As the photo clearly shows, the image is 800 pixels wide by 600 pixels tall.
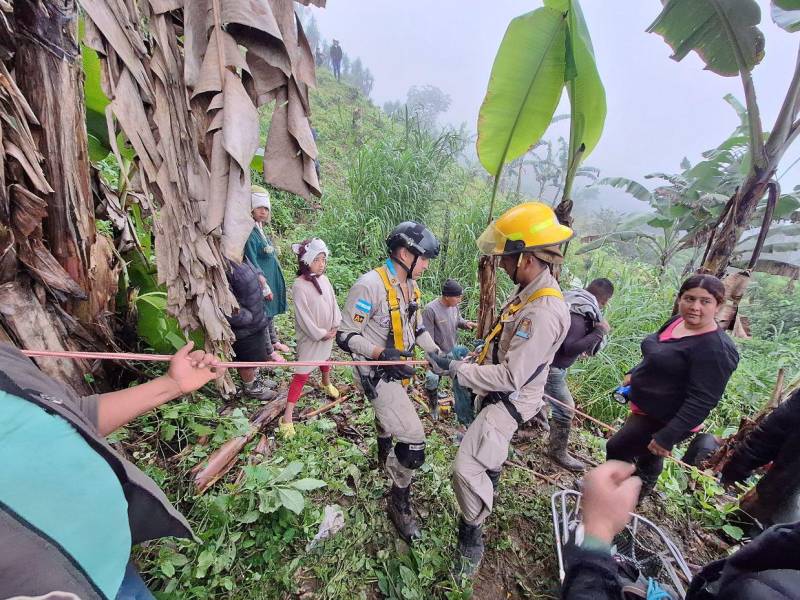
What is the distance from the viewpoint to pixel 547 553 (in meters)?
2.47

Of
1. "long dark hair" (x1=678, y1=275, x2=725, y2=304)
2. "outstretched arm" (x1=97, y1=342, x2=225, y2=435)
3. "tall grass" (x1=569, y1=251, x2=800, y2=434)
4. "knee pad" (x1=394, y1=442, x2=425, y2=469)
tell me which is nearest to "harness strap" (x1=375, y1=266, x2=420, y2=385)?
"knee pad" (x1=394, y1=442, x2=425, y2=469)

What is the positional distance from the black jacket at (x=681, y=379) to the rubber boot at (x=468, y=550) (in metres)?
1.45

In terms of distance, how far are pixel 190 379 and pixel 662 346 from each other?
297cm

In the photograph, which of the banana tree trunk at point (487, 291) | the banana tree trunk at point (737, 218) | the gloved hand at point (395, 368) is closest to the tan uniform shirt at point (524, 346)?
the gloved hand at point (395, 368)

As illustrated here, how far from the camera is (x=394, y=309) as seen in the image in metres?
2.54

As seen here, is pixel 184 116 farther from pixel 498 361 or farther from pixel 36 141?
pixel 498 361

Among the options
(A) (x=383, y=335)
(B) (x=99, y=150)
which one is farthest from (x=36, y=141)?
(A) (x=383, y=335)

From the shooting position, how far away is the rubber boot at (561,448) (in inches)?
132

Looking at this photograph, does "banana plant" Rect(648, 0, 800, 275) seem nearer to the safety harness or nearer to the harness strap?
the safety harness

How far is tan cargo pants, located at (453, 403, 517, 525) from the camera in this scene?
2.17 metres

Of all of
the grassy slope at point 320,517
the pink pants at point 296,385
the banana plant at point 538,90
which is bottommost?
the grassy slope at point 320,517

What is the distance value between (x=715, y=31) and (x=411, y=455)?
4221 mm

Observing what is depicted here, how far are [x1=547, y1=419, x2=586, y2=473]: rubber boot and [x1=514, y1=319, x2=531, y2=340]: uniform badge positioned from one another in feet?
6.06

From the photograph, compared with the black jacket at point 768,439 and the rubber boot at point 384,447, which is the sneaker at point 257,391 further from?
the black jacket at point 768,439
